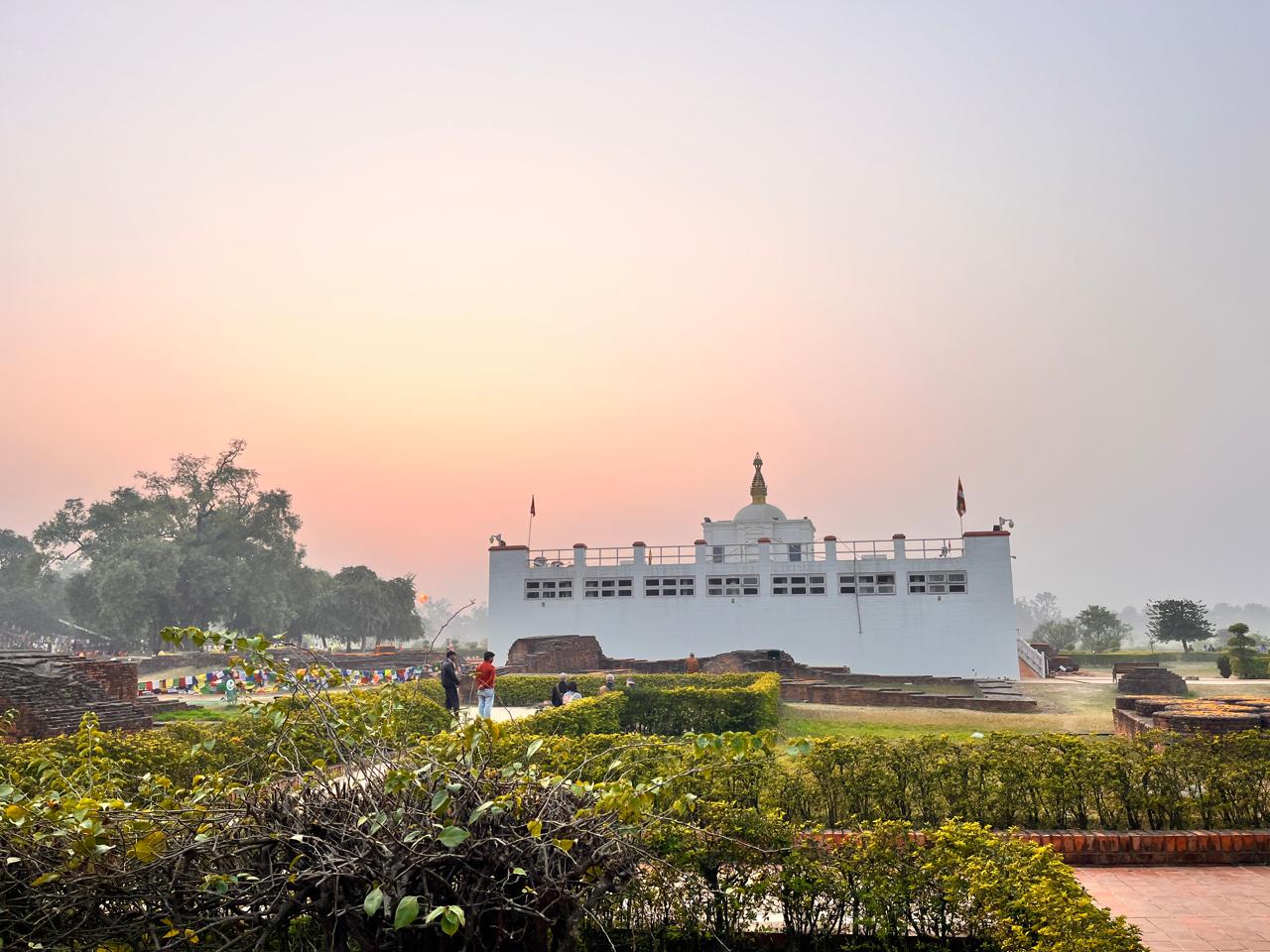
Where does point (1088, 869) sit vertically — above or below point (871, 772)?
below

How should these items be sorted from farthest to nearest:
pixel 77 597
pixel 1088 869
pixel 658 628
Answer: pixel 77 597, pixel 658 628, pixel 1088 869

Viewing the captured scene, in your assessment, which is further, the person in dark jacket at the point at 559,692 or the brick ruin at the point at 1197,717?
the person in dark jacket at the point at 559,692

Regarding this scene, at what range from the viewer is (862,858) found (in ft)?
15.7

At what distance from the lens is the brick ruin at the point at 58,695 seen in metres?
12.3

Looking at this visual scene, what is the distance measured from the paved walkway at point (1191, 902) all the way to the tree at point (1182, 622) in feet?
127

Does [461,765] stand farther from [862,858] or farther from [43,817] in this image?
[862,858]

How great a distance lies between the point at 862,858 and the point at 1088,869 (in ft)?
10.2

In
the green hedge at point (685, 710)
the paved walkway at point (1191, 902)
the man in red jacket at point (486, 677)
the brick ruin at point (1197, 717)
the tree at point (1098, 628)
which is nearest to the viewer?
the paved walkway at point (1191, 902)

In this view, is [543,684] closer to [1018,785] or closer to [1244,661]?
[1018,785]

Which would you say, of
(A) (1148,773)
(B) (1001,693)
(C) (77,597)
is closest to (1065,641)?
(B) (1001,693)

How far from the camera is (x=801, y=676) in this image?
24.4 metres

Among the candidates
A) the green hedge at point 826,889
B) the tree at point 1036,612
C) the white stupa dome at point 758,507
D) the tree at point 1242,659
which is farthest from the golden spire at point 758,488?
the tree at point 1036,612

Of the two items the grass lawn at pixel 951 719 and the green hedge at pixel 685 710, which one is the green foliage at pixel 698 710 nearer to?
the green hedge at pixel 685 710

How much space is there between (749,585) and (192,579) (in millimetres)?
30040
